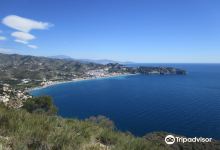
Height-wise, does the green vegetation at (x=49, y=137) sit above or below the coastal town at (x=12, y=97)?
above

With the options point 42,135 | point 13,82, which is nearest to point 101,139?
point 42,135

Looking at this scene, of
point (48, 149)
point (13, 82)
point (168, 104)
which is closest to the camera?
point (48, 149)

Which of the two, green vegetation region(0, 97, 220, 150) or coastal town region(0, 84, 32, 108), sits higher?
green vegetation region(0, 97, 220, 150)

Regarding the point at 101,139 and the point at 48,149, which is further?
the point at 101,139

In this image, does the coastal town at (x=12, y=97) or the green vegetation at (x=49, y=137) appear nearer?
the green vegetation at (x=49, y=137)

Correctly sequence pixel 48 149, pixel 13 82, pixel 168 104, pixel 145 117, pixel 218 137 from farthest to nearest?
pixel 13 82
pixel 168 104
pixel 145 117
pixel 218 137
pixel 48 149

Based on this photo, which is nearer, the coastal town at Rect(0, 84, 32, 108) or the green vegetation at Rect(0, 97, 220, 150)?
the green vegetation at Rect(0, 97, 220, 150)

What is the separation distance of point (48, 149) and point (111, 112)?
6673 centimetres

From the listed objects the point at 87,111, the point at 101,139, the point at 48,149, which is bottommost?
the point at 87,111

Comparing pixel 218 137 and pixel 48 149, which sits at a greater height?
pixel 48 149

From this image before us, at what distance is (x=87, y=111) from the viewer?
2908 inches

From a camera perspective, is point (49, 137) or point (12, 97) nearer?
point (49, 137)

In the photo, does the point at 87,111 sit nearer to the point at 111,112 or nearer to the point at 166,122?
the point at 111,112

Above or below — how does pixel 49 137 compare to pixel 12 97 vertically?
above
